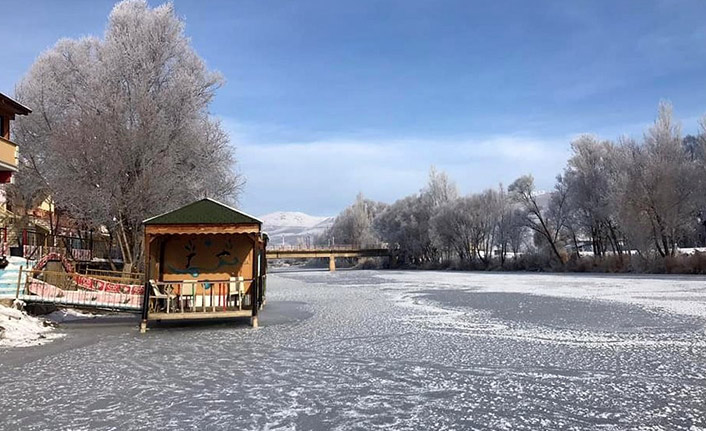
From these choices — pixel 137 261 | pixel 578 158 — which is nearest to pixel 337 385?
pixel 137 261

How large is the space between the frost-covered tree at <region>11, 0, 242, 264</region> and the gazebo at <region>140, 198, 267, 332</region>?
574cm

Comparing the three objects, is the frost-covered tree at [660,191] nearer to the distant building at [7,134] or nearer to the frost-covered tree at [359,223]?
the distant building at [7,134]

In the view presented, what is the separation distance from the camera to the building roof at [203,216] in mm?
12977

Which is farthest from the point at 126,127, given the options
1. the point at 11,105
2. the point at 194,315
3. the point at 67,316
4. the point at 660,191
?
the point at 660,191

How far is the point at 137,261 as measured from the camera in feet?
72.6

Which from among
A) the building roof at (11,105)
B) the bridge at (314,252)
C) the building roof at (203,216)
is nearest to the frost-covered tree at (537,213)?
the bridge at (314,252)

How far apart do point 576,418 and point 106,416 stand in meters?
4.92

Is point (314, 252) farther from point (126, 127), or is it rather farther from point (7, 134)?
point (7, 134)

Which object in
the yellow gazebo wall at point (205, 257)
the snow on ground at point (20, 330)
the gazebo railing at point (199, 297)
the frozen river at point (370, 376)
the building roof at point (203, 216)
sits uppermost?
the building roof at point (203, 216)

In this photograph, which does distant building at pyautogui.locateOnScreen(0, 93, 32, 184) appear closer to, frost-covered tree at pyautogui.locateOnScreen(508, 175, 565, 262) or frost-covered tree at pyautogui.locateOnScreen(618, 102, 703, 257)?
frost-covered tree at pyautogui.locateOnScreen(618, 102, 703, 257)

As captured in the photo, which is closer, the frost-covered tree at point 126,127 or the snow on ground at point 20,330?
the snow on ground at point 20,330

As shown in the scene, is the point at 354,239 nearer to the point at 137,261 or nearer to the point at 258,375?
the point at 137,261

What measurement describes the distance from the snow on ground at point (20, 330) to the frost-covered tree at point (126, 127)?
7.22m

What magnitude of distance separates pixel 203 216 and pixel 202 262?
7.10ft
